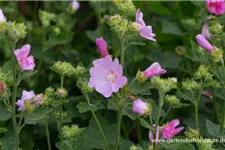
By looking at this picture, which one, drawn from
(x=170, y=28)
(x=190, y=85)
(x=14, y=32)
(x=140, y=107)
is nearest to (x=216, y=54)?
(x=190, y=85)

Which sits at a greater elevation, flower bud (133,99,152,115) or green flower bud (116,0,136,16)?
green flower bud (116,0,136,16)

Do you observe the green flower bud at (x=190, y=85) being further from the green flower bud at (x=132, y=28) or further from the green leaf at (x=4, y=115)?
the green leaf at (x=4, y=115)

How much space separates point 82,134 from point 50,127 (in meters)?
0.42

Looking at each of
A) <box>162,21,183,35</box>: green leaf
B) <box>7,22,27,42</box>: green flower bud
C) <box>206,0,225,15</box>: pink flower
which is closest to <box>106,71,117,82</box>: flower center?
<box>7,22,27,42</box>: green flower bud

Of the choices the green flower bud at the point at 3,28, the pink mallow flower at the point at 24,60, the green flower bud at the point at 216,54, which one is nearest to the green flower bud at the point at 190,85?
the green flower bud at the point at 216,54

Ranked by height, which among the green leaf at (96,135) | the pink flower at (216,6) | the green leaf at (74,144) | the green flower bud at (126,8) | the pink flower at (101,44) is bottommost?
the green leaf at (96,135)

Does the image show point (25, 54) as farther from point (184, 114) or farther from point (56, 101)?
point (184, 114)

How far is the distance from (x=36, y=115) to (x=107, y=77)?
280 mm

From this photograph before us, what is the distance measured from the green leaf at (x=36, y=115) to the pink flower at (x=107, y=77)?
7.0 inches

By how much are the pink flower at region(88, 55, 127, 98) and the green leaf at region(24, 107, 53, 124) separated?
179mm

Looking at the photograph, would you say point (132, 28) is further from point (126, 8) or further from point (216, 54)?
point (216, 54)

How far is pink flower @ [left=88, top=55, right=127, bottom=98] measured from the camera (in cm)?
167

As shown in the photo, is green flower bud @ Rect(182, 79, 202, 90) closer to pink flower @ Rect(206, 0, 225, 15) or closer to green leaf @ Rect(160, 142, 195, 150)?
green leaf @ Rect(160, 142, 195, 150)

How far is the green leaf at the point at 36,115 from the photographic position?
1660 millimetres
